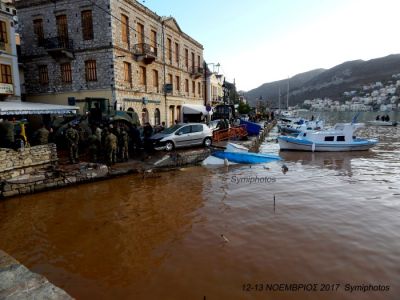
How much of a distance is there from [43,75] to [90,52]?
17.1ft

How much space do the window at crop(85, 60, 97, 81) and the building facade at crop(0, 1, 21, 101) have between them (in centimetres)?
480

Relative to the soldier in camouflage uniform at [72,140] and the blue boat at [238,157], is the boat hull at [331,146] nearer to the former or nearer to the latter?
the blue boat at [238,157]

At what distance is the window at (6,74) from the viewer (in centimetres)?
1945

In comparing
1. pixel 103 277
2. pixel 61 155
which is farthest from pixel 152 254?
pixel 61 155

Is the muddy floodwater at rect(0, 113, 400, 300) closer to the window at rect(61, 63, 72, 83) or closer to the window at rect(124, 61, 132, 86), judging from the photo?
the window at rect(124, 61, 132, 86)

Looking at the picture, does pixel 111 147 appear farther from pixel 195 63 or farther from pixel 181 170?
pixel 195 63

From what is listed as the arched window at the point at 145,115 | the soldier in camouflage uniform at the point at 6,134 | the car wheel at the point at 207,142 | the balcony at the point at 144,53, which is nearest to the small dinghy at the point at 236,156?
the car wheel at the point at 207,142

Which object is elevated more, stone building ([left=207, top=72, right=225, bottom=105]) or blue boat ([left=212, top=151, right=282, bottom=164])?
stone building ([left=207, top=72, right=225, bottom=105])

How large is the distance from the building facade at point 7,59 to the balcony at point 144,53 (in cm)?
868

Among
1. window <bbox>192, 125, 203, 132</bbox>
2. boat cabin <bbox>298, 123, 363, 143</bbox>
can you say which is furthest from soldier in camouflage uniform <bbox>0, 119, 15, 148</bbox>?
boat cabin <bbox>298, 123, 363, 143</bbox>

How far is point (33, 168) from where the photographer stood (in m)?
12.2

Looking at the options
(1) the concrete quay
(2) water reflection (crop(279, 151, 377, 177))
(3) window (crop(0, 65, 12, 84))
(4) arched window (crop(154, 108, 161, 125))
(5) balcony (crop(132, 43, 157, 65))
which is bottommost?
(2) water reflection (crop(279, 151, 377, 177))

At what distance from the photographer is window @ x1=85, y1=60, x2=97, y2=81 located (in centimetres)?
2167

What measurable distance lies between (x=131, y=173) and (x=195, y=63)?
86.5 ft
